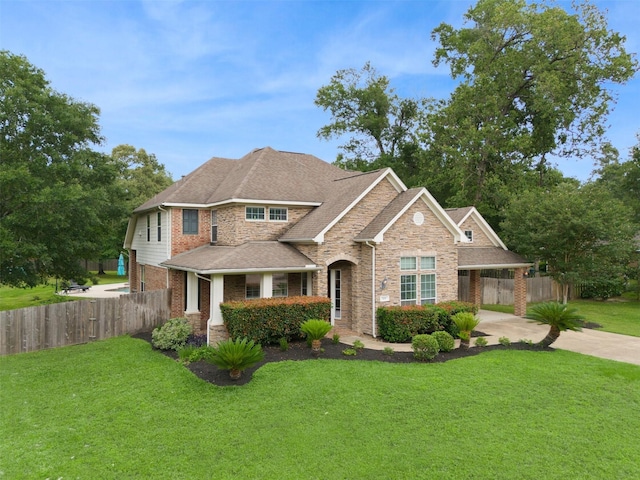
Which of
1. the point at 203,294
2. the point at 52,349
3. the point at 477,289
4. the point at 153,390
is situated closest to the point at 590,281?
the point at 477,289

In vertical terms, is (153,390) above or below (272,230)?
below

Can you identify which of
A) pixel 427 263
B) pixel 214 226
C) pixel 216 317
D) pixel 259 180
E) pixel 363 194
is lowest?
pixel 216 317

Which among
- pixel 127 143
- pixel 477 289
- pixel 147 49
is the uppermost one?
pixel 127 143

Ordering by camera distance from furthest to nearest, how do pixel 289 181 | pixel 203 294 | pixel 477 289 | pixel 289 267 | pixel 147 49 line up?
pixel 477 289 → pixel 289 181 → pixel 203 294 → pixel 289 267 → pixel 147 49

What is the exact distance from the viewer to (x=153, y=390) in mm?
9383

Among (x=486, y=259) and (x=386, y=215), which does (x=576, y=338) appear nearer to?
(x=486, y=259)

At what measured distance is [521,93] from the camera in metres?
30.6

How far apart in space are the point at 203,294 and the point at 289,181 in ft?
20.9

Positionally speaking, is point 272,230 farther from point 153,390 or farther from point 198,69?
point 153,390

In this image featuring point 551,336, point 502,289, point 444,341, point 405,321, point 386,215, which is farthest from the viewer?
point 502,289

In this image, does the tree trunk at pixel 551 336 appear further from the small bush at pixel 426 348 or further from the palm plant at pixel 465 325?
the small bush at pixel 426 348

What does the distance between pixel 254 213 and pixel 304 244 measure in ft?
9.08

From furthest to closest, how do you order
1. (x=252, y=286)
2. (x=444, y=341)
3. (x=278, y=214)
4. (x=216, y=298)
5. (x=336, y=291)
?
(x=278, y=214) < (x=336, y=291) < (x=252, y=286) < (x=216, y=298) < (x=444, y=341)

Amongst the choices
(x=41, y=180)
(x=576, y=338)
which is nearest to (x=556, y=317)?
(x=576, y=338)
